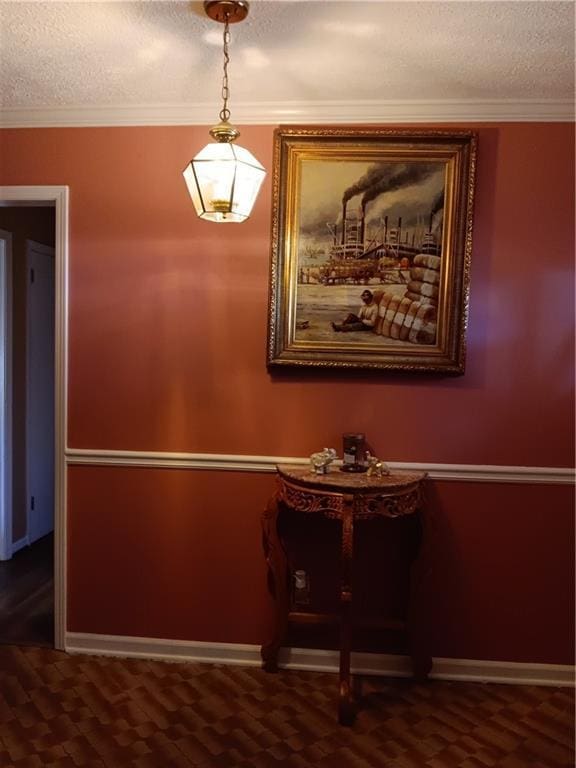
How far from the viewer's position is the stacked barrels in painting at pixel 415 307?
2.49 m

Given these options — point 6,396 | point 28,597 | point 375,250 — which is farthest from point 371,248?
point 28,597

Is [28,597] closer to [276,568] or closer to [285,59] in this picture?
[276,568]

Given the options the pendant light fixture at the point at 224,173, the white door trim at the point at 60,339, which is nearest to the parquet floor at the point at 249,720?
the white door trim at the point at 60,339

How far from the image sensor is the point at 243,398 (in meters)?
2.61

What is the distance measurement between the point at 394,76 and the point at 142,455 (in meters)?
1.97

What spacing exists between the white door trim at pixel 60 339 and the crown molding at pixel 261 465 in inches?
5.0

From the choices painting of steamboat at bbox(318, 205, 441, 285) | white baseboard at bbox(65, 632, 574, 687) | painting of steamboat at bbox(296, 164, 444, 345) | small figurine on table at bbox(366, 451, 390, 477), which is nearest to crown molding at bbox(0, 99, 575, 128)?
painting of steamboat at bbox(296, 164, 444, 345)

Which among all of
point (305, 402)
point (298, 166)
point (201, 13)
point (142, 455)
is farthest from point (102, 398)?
point (201, 13)

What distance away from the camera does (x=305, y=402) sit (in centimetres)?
260

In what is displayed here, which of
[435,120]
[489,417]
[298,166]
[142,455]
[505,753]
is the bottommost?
[505,753]

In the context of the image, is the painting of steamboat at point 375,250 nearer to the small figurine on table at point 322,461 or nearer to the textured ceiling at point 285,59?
the textured ceiling at point 285,59

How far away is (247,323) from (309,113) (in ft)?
3.23

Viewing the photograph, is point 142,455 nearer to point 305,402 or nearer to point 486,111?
point 305,402

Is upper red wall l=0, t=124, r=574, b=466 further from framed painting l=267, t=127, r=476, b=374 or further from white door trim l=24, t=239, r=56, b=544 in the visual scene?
white door trim l=24, t=239, r=56, b=544
